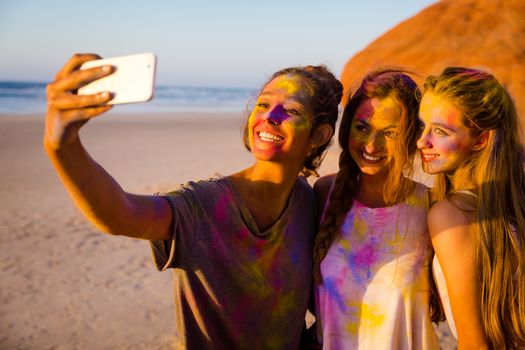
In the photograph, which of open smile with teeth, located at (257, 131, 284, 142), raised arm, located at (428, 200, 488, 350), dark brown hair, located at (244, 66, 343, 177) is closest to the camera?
raised arm, located at (428, 200, 488, 350)

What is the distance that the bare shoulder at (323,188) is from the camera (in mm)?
3146

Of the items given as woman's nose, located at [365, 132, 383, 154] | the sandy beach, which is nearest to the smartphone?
woman's nose, located at [365, 132, 383, 154]

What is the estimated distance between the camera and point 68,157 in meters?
1.59

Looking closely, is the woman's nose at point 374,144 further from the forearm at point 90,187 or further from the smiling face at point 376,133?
the forearm at point 90,187

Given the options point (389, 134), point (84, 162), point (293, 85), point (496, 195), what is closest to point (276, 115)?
point (293, 85)

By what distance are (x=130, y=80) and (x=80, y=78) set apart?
203 millimetres

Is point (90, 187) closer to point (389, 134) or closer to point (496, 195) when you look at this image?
point (389, 134)

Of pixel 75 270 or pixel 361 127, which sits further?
pixel 75 270

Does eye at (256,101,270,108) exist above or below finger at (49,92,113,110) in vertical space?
below

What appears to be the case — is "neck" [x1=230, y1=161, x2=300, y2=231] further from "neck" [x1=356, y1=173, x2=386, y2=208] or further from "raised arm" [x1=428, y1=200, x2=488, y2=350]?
"raised arm" [x1=428, y1=200, x2=488, y2=350]

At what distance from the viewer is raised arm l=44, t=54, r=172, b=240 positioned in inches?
57.7

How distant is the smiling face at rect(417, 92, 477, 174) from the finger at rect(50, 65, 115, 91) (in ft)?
5.49

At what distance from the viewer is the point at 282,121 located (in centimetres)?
272

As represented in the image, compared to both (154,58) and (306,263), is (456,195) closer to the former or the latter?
(306,263)
